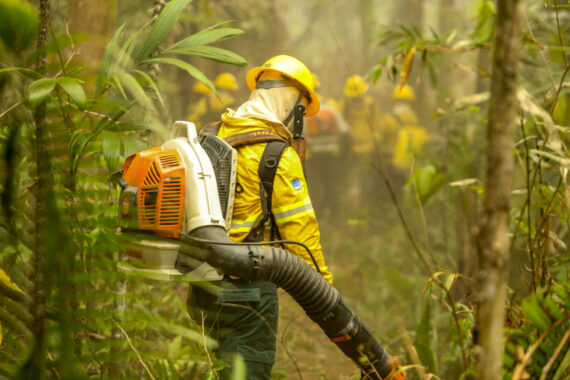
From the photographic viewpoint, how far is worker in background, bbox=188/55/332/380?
8.54ft

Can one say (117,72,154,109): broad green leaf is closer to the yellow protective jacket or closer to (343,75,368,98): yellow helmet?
(343,75,368,98): yellow helmet

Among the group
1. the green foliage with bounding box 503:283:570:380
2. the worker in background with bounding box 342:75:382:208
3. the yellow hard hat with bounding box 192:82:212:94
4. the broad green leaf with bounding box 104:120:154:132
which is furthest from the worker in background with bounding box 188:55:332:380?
the worker in background with bounding box 342:75:382:208

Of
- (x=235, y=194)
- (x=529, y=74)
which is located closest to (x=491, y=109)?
(x=235, y=194)

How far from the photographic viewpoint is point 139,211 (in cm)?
216

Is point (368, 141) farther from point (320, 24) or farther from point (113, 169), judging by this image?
point (320, 24)

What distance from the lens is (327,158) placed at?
10797 millimetres

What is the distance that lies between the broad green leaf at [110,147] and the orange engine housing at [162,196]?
0.64 ft

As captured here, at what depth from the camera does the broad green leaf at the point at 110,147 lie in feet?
6.44

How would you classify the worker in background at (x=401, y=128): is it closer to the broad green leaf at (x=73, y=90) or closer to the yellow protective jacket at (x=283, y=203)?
the yellow protective jacket at (x=283, y=203)

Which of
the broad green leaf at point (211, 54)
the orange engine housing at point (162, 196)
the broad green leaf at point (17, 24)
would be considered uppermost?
the broad green leaf at point (17, 24)

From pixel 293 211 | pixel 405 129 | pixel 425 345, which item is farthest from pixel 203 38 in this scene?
pixel 405 129

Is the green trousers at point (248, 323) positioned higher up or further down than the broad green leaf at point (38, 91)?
further down

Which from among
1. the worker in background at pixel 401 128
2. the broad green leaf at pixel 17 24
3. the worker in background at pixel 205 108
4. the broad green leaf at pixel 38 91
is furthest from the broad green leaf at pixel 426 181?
the worker in background at pixel 401 128

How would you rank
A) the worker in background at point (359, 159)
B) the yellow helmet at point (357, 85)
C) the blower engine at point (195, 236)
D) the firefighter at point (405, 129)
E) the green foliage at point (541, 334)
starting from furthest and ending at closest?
the worker in background at point (359, 159) < the firefighter at point (405, 129) < the blower engine at point (195, 236) < the yellow helmet at point (357, 85) < the green foliage at point (541, 334)
